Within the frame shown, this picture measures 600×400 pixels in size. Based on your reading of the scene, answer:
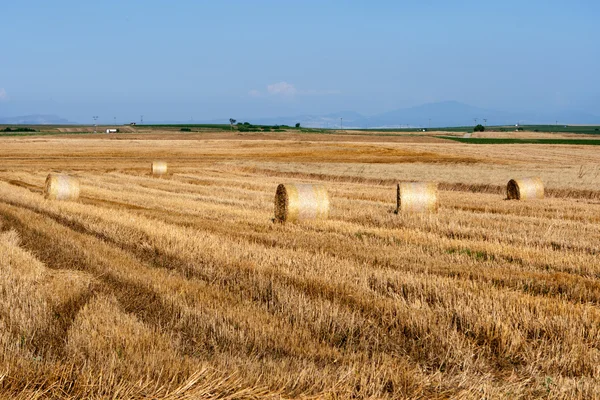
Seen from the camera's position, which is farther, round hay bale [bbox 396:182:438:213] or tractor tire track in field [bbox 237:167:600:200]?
tractor tire track in field [bbox 237:167:600:200]

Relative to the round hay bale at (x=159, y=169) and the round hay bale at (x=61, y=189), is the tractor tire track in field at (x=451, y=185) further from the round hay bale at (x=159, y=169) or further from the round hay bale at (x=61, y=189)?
the round hay bale at (x=61, y=189)

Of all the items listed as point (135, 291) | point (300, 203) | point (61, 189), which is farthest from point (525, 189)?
point (135, 291)

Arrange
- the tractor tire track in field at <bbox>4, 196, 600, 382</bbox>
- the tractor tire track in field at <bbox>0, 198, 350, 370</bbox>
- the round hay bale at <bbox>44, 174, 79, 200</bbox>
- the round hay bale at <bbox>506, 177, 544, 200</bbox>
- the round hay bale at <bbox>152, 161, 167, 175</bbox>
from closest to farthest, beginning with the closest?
the tractor tire track in field at <bbox>0, 198, 350, 370</bbox>
the tractor tire track in field at <bbox>4, 196, 600, 382</bbox>
the round hay bale at <bbox>44, 174, 79, 200</bbox>
the round hay bale at <bbox>506, 177, 544, 200</bbox>
the round hay bale at <bbox>152, 161, 167, 175</bbox>

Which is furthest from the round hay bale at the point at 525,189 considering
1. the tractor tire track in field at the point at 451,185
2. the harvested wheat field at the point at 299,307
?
the harvested wheat field at the point at 299,307

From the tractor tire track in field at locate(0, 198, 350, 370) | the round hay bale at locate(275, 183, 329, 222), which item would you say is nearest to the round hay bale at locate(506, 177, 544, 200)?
the round hay bale at locate(275, 183, 329, 222)

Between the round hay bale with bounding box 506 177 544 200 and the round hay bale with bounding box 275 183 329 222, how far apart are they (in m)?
7.48

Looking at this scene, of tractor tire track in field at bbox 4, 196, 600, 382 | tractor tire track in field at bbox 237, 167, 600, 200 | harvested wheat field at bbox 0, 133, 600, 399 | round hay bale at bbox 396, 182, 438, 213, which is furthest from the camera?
tractor tire track in field at bbox 237, 167, 600, 200

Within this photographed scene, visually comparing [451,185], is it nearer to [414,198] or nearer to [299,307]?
[414,198]

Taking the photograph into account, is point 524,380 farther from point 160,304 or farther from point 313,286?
point 160,304

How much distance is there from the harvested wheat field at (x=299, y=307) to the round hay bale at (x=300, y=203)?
11.8 inches

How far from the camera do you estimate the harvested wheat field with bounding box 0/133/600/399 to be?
176 inches

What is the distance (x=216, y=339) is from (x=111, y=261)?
398 centimetres

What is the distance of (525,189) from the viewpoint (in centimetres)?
1989

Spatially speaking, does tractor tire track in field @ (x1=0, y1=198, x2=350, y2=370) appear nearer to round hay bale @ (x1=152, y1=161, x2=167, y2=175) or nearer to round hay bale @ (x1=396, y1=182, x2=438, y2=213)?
round hay bale @ (x1=396, y1=182, x2=438, y2=213)
